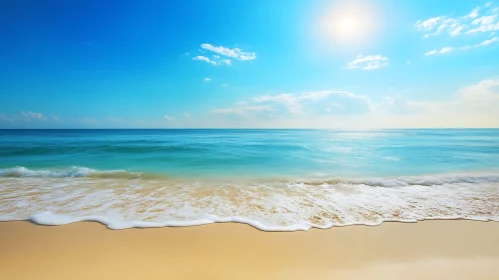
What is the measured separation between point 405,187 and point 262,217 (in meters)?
6.12

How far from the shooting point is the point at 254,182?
8.27 m

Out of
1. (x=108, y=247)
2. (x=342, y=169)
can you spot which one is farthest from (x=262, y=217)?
(x=342, y=169)

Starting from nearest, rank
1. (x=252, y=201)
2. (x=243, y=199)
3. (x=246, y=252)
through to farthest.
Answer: (x=246, y=252) → (x=252, y=201) → (x=243, y=199)

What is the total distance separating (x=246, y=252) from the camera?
3240 millimetres

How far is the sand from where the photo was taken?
2756 millimetres

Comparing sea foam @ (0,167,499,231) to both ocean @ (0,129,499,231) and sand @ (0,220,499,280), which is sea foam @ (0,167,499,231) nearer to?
ocean @ (0,129,499,231)

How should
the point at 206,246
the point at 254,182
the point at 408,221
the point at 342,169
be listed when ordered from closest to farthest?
the point at 206,246
the point at 408,221
the point at 254,182
the point at 342,169

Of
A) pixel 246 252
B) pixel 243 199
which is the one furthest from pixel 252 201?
pixel 246 252

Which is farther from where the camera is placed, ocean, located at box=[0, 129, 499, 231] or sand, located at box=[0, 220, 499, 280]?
ocean, located at box=[0, 129, 499, 231]

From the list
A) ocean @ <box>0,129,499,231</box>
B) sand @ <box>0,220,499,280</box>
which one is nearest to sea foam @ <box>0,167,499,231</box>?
ocean @ <box>0,129,499,231</box>

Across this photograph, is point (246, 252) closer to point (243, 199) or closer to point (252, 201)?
point (252, 201)

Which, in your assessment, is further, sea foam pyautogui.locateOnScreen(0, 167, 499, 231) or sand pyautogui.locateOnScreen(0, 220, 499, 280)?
sea foam pyautogui.locateOnScreen(0, 167, 499, 231)

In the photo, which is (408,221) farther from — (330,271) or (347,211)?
(330,271)

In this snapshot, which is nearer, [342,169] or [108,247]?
[108,247]
